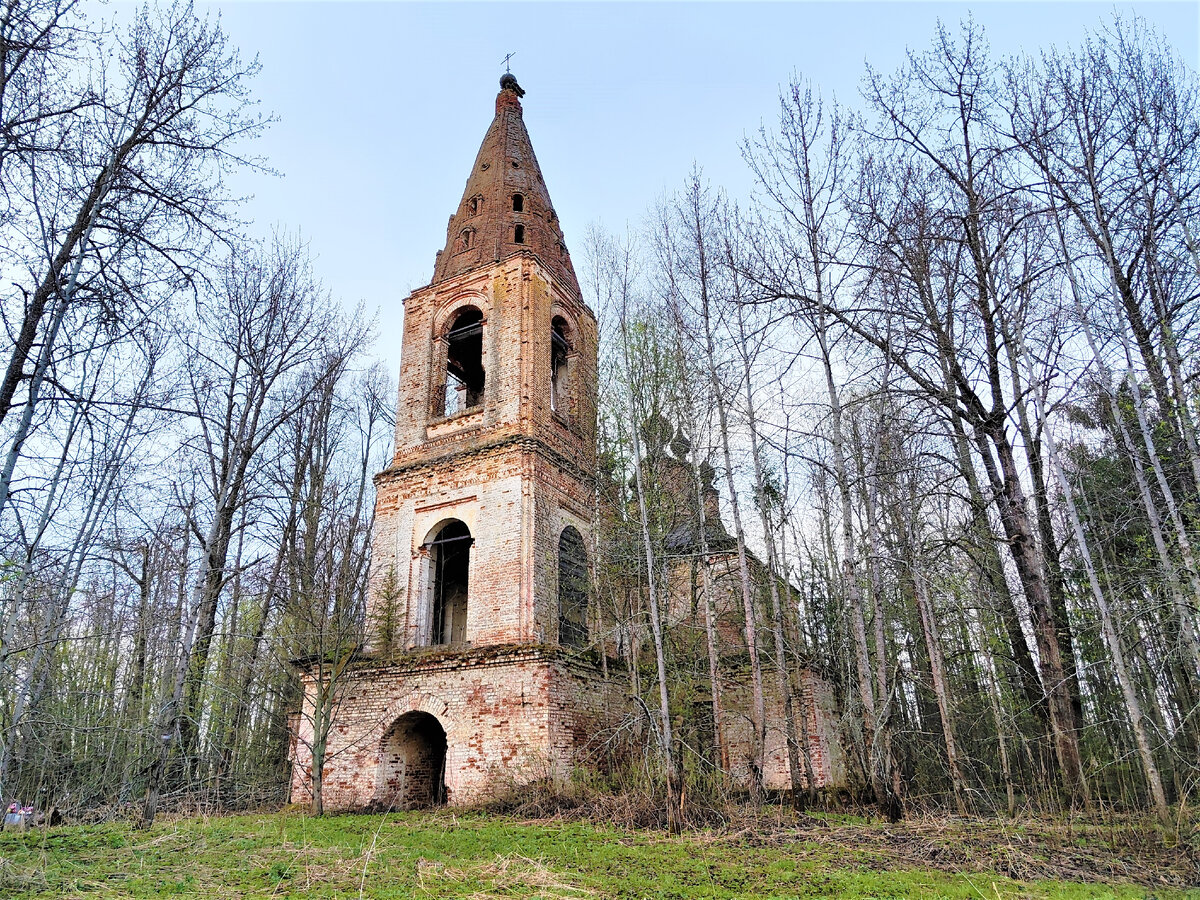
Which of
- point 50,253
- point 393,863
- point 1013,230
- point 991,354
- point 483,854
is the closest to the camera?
point 50,253

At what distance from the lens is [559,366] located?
739 inches

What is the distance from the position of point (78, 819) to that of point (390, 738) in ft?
16.7

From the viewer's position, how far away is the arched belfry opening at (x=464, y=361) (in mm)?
18172

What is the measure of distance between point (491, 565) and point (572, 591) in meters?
2.09

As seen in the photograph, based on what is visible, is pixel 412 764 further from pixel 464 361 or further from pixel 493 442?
pixel 464 361

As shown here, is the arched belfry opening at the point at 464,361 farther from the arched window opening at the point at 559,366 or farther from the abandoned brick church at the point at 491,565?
the arched window opening at the point at 559,366

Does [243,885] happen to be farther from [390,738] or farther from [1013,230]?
[1013,230]

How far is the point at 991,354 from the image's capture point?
408 inches

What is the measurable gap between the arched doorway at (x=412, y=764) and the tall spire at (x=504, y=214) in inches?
427

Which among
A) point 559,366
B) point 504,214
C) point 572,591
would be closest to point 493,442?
point 572,591

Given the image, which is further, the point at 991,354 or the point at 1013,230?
the point at 991,354

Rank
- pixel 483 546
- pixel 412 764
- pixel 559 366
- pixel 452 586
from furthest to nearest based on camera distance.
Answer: pixel 559 366 < pixel 452 586 < pixel 483 546 < pixel 412 764

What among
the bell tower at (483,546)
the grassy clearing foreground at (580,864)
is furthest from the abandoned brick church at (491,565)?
the grassy clearing foreground at (580,864)

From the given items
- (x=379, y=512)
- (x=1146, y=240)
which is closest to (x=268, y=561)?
(x=379, y=512)
